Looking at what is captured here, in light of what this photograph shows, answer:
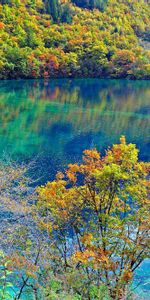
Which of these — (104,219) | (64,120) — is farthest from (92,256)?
(64,120)

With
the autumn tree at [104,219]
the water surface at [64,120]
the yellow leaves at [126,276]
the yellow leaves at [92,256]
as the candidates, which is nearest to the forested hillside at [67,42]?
the water surface at [64,120]

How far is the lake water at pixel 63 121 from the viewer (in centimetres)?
3032

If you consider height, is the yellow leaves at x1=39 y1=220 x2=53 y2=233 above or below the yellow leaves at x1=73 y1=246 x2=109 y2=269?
above

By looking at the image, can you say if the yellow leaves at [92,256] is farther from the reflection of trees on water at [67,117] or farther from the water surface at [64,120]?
the reflection of trees on water at [67,117]

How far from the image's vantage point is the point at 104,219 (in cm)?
1150

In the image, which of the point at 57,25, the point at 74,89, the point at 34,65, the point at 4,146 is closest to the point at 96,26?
the point at 57,25

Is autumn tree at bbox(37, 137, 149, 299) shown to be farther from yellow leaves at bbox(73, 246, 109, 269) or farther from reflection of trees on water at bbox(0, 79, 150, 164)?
reflection of trees on water at bbox(0, 79, 150, 164)

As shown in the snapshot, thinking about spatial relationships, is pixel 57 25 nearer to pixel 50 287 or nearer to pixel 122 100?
pixel 122 100

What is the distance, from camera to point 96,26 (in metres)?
108

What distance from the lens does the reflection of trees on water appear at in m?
34.1

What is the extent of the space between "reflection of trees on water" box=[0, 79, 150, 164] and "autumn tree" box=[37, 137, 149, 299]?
57.7 feet

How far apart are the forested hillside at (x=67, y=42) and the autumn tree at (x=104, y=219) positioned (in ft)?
202

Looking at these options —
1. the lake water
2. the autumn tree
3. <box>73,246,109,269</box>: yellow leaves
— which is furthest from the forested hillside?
<box>73,246,109,269</box>: yellow leaves

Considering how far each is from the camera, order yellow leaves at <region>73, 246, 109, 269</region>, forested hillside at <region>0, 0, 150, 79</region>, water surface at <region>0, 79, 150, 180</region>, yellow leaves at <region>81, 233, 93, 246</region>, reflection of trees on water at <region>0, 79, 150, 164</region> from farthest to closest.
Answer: forested hillside at <region>0, 0, 150, 79</region> < reflection of trees on water at <region>0, 79, 150, 164</region> < water surface at <region>0, 79, 150, 180</region> < yellow leaves at <region>81, 233, 93, 246</region> < yellow leaves at <region>73, 246, 109, 269</region>
